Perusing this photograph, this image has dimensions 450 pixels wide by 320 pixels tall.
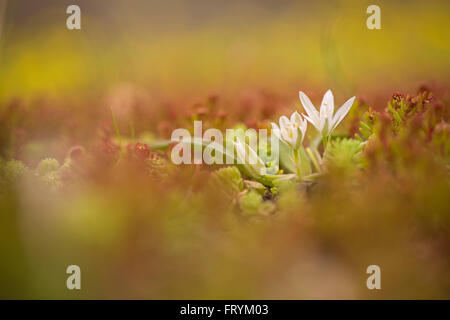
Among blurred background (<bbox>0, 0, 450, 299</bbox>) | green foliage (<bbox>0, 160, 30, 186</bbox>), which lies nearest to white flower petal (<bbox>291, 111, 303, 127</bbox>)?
blurred background (<bbox>0, 0, 450, 299</bbox>)

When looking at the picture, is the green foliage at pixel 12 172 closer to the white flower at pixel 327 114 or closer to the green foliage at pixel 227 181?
the green foliage at pixel 227 181

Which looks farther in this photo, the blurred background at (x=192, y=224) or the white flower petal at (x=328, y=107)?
the white flower petal at (x=328, y=107)

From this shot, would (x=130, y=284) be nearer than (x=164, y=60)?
Yes

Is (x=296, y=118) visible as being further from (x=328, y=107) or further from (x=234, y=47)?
(x=234, y=47)

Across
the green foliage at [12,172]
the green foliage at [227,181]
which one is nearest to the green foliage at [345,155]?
the green foliage at [227,181]

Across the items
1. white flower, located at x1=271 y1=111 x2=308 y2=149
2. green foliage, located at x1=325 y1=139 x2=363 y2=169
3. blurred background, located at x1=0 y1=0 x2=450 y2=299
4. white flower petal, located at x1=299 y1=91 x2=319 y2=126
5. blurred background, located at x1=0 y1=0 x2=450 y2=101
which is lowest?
blurred background, located at x1=0 y1=0 x2=450 y2=299

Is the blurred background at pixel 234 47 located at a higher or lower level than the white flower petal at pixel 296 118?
higher

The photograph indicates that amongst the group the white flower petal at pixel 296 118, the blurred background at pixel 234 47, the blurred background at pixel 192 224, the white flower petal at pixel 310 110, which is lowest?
the blurred background at pixel 192 224

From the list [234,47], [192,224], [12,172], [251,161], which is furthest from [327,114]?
[234,47]

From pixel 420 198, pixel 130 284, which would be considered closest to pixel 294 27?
pixel 420 198

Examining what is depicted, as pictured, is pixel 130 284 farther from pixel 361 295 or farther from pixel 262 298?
pixel 361 295

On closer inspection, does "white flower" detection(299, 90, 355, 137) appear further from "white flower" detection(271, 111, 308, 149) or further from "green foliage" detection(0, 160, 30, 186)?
"green foliage" detection(0, 160, 30, 186)
